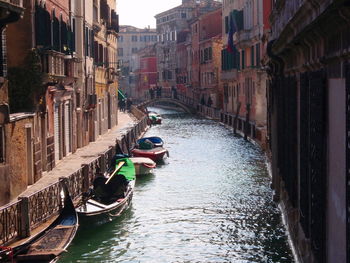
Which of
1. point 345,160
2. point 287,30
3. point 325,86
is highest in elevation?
point 287,30

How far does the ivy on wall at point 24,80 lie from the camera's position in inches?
764

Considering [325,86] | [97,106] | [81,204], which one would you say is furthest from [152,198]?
[97,106]

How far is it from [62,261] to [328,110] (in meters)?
6.48

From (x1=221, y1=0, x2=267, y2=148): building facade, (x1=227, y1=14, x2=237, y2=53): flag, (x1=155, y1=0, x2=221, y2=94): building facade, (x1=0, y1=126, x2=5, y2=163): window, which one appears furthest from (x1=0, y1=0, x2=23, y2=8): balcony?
(x1=155, y1=0, x2=221, y2=94): building facade

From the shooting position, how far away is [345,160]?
7.03 m

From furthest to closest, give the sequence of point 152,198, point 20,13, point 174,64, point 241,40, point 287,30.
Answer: point 174,64 < point 241,40 < point 152,198 < point 20,13 < point 287,30

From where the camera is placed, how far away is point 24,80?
1941 cm

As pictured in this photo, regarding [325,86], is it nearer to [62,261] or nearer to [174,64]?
[62,261]

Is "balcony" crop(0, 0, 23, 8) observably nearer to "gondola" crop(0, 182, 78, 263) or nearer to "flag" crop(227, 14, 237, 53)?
"gondola" crop(0, 182, 78, 263)

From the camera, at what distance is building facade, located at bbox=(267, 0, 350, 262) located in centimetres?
697

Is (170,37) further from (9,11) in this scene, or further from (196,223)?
(9,11)

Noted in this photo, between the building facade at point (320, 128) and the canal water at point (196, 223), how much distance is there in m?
1.48

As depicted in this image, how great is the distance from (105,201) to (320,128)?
29.5 ft

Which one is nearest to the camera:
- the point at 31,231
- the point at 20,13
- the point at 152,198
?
the point at 31,231
